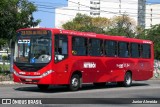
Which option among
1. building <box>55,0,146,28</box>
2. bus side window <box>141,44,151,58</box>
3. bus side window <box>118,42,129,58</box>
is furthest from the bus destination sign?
building <box>55,0,146,28</box>

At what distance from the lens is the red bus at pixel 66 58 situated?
20.0 m

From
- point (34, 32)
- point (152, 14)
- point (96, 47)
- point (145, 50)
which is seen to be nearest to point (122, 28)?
point (145, 50)

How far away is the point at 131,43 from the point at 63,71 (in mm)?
7520

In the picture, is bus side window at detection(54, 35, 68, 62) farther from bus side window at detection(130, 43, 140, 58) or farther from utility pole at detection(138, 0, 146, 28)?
utility pole at detection(138, 0, 146, 28)

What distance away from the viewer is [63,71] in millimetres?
20609

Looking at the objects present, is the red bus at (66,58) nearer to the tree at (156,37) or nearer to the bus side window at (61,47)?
the bus side window at (61,47)

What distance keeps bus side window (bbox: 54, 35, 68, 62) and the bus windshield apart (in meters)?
0.44

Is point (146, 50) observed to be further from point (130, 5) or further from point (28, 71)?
point (130, 5)

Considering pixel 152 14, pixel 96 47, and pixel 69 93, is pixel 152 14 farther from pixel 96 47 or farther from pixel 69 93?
pixel 69 93

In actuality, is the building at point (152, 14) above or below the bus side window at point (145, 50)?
above

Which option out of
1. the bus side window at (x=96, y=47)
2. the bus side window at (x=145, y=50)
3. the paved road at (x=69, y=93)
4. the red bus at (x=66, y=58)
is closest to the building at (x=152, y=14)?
the bus side window at (x=145, y=50)

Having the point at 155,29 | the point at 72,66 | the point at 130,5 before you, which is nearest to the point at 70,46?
the point at 72,66

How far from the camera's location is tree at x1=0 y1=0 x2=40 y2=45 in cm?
2973

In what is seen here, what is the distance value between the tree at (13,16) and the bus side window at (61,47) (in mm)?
9913
